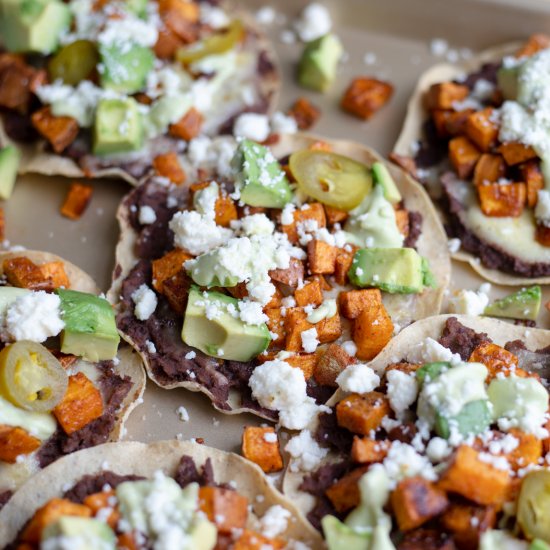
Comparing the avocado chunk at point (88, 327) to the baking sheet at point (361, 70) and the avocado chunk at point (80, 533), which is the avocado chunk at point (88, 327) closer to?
the baking sheet at point (361, 70)

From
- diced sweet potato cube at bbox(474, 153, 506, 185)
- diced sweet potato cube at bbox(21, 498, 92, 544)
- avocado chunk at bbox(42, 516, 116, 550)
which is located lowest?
diced sweet potato cube at bbox(21, 498, 92, 544)

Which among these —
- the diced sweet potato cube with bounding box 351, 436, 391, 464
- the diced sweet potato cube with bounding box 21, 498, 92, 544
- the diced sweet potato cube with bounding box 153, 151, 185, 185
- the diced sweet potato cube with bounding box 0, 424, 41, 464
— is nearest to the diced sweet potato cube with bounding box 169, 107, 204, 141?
the diced sweet potato cube with bounding box 153, 151, 185, 185

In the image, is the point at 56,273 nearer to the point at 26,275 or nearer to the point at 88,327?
the point at 26,275

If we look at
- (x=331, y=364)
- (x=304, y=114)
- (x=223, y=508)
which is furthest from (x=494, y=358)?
(x=304, y=114)

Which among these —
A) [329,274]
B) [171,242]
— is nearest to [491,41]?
[329,274]

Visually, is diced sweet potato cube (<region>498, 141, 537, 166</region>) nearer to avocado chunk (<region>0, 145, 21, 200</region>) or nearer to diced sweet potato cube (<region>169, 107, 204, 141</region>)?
diced sweet potato cube (<region>169, 107, 204, 141</region>)

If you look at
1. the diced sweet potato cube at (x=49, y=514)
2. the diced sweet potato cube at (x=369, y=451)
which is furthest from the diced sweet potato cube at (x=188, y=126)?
the diced sweet potato cube at (x=49, y=514)
